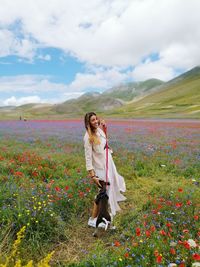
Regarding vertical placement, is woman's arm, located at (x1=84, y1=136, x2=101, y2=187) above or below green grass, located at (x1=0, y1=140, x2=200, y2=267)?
above

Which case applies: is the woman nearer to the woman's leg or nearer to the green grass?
the woman's leg

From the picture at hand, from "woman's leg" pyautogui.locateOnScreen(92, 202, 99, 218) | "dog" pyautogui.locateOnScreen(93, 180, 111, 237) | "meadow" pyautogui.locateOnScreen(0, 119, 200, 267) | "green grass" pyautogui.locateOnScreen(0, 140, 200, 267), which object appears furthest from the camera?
"woman's leg" pyautogui.locateOnScreen(92, 202, 99, 218)

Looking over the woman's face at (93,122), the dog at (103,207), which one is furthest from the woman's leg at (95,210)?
the woman's face at (93,122)

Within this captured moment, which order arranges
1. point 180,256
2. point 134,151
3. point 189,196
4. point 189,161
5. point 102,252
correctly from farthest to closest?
1. point 134,151
2. point 189,161
3. point 189,196
4. point 102,252
5. point 180,256

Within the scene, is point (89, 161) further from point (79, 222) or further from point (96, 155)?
point (79, 222)

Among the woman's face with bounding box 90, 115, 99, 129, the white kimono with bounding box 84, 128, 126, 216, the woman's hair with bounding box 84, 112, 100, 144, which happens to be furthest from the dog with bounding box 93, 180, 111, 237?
the woman's face with bounding box 90, 115, 99, 129

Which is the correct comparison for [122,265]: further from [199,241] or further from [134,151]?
[134,151]

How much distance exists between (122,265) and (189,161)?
24.4 ft

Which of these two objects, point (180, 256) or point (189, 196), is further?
point (189, 196)

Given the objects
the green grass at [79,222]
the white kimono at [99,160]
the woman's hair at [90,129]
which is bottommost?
the green grass at [79,222]

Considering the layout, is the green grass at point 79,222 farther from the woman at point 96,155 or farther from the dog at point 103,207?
the woman at point 96,155

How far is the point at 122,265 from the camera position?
362 centimetres

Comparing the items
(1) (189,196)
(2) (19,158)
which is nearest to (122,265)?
(1) (189,196)

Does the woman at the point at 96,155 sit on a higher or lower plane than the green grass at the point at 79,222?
higher
